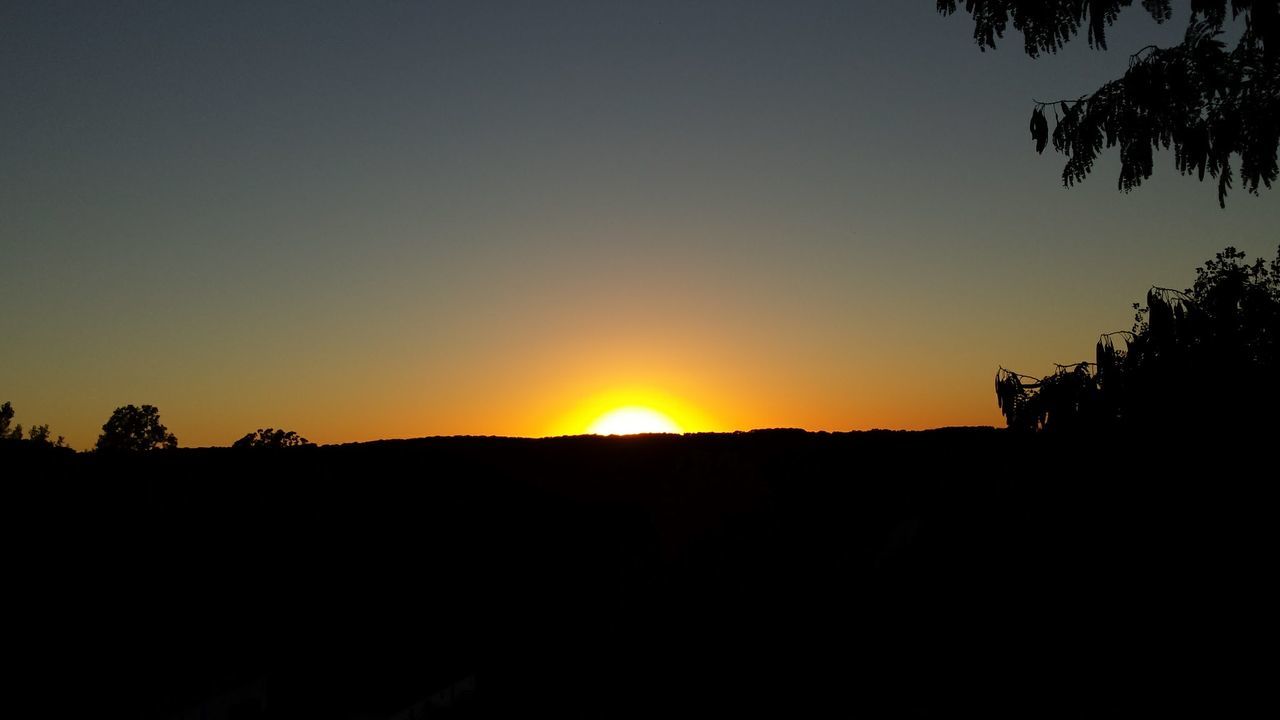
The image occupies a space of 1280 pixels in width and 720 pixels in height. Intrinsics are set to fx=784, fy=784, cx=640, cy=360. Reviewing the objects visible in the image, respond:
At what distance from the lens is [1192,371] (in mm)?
3275

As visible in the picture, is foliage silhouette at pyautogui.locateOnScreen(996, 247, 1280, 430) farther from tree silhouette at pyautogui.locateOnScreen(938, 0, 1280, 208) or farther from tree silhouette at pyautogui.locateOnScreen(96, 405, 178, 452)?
tree silhouette at pyautogui.locateOnScreen(96, 405, 178, 452)

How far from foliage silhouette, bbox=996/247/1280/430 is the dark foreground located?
23 centimetres

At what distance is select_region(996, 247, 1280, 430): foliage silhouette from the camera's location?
3.27 m

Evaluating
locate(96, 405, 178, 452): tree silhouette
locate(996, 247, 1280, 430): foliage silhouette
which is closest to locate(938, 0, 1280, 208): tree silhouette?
locate(996, 247, 1280, 430): foliage silhouette

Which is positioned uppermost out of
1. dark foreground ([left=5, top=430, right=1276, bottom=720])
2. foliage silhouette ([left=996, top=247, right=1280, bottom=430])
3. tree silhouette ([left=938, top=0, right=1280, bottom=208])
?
tree silhouette ([left=938, top=0, right=1280, bottom=208])

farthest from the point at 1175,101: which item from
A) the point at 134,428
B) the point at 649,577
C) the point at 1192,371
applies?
the point at 134,428

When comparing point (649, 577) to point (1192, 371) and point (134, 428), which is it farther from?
point (134, 428)

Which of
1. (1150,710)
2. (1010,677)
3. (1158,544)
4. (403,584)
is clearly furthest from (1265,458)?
(403,584)

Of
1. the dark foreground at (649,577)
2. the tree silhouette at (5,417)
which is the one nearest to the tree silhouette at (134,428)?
the tree silhouette at (5,417)

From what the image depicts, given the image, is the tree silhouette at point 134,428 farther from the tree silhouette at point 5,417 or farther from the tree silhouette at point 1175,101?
the tree silhouette at point 1175,101

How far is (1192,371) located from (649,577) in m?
8.51

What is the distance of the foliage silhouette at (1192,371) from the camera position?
10.7 ft

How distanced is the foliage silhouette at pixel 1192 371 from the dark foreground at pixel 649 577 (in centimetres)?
23

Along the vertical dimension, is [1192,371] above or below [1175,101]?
below
